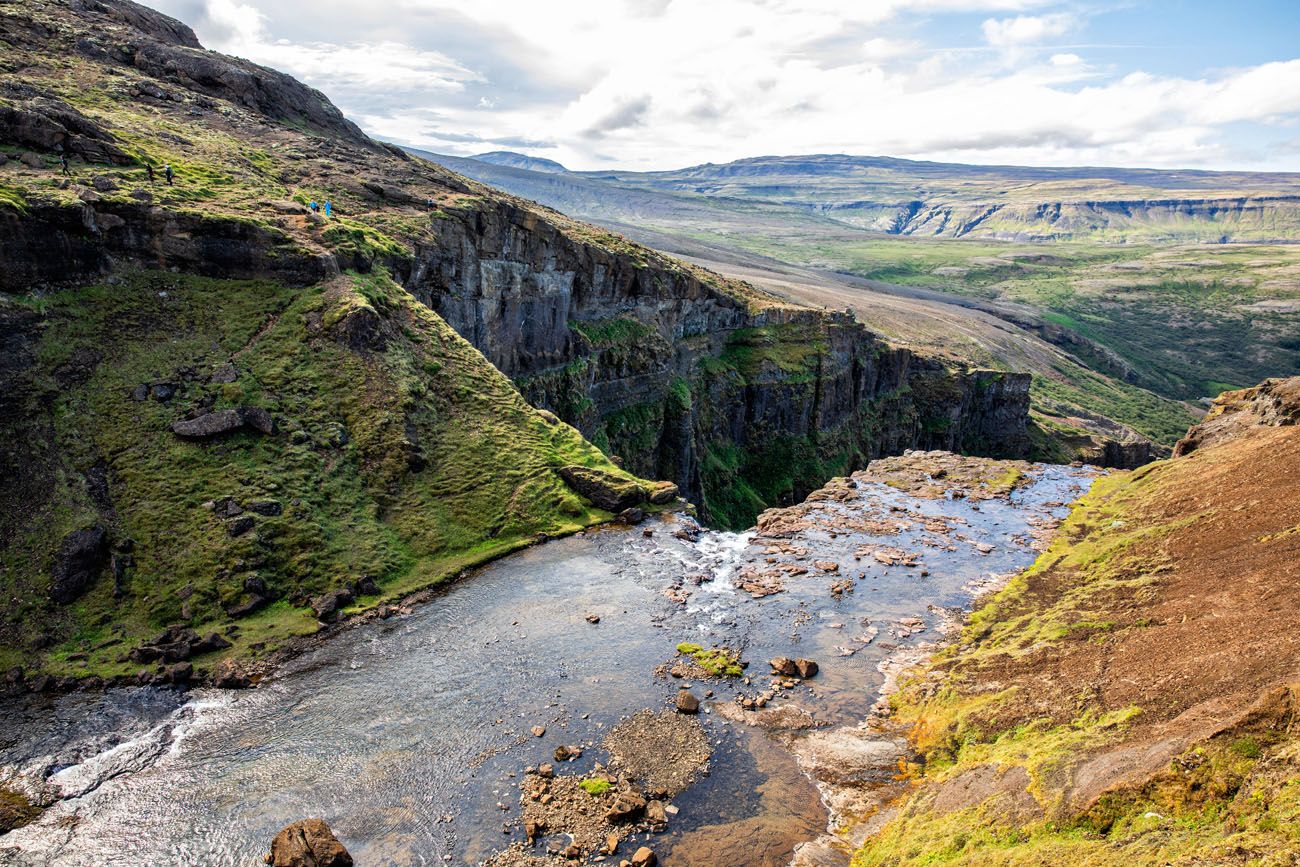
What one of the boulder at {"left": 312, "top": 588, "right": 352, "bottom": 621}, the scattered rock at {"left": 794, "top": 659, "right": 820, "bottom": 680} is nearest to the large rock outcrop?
the scattered rock at {"left": 794, "top": 659, "right": 820, "bottom": 680}

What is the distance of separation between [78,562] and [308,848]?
22.1 meters

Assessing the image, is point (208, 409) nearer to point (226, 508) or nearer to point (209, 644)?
point (226, 508)

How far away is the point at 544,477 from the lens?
50.9 meters

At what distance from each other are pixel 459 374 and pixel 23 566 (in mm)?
27229

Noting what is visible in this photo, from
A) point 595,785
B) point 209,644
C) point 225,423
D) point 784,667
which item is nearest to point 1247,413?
point 784,667

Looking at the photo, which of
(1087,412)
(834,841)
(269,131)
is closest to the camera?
(834,841)

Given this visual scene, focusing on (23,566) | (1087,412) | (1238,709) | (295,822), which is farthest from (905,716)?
(1087,412)

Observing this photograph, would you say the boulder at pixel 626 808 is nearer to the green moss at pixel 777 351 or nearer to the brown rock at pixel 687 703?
the brown rock at pixel 687 703

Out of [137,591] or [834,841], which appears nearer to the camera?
[834,841]

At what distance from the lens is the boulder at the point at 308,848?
73.6 feet

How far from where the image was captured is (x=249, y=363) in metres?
48.4

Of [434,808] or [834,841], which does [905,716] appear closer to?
[834,841]

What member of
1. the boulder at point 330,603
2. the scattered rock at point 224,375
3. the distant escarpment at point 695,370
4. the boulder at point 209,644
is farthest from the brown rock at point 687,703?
the distant escarpment at point 695,370

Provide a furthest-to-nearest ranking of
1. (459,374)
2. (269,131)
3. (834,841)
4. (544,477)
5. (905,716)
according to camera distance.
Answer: (269,131) → (459,374) → (544,477) → (905,716) → (834,841)
